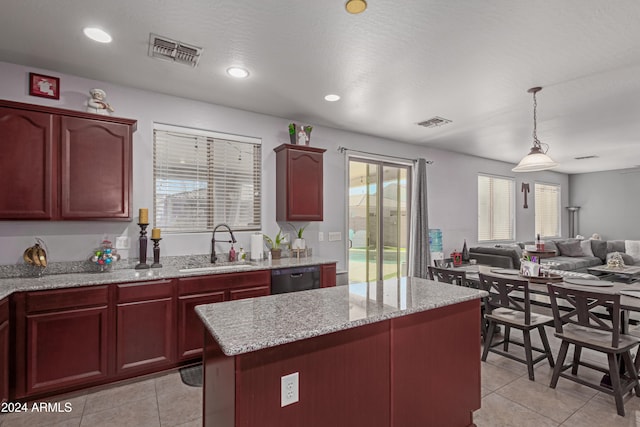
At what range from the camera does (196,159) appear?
3605 mm

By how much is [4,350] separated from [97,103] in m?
2.05

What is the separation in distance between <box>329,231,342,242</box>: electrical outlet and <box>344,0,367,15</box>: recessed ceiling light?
2938 mm

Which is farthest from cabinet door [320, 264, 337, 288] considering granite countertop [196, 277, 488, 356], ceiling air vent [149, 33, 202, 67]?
ceiling air vent [149, 33, 202, 67]

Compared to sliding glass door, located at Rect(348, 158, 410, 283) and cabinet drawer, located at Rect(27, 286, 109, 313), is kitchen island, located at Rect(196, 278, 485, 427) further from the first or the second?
sliding glass door, located at Rect(348, 158, 410, 283)

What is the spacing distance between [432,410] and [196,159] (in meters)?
3.19

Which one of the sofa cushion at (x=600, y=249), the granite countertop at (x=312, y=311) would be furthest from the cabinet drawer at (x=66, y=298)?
the sofa cushion at (x=600, y=249)

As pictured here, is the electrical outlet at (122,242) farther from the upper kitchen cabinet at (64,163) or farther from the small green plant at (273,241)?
the small green plant at (273,241)

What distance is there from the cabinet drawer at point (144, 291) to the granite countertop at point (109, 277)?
0.16ft

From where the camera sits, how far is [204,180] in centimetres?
365

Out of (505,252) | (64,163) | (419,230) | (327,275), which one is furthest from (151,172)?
(505,252)

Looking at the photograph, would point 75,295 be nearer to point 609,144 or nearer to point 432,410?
point 432,410

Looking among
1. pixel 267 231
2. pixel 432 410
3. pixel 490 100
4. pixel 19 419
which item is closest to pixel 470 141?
pixel 490 100

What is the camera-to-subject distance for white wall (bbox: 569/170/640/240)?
7.65m

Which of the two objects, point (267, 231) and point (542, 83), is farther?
point (267, 231)
